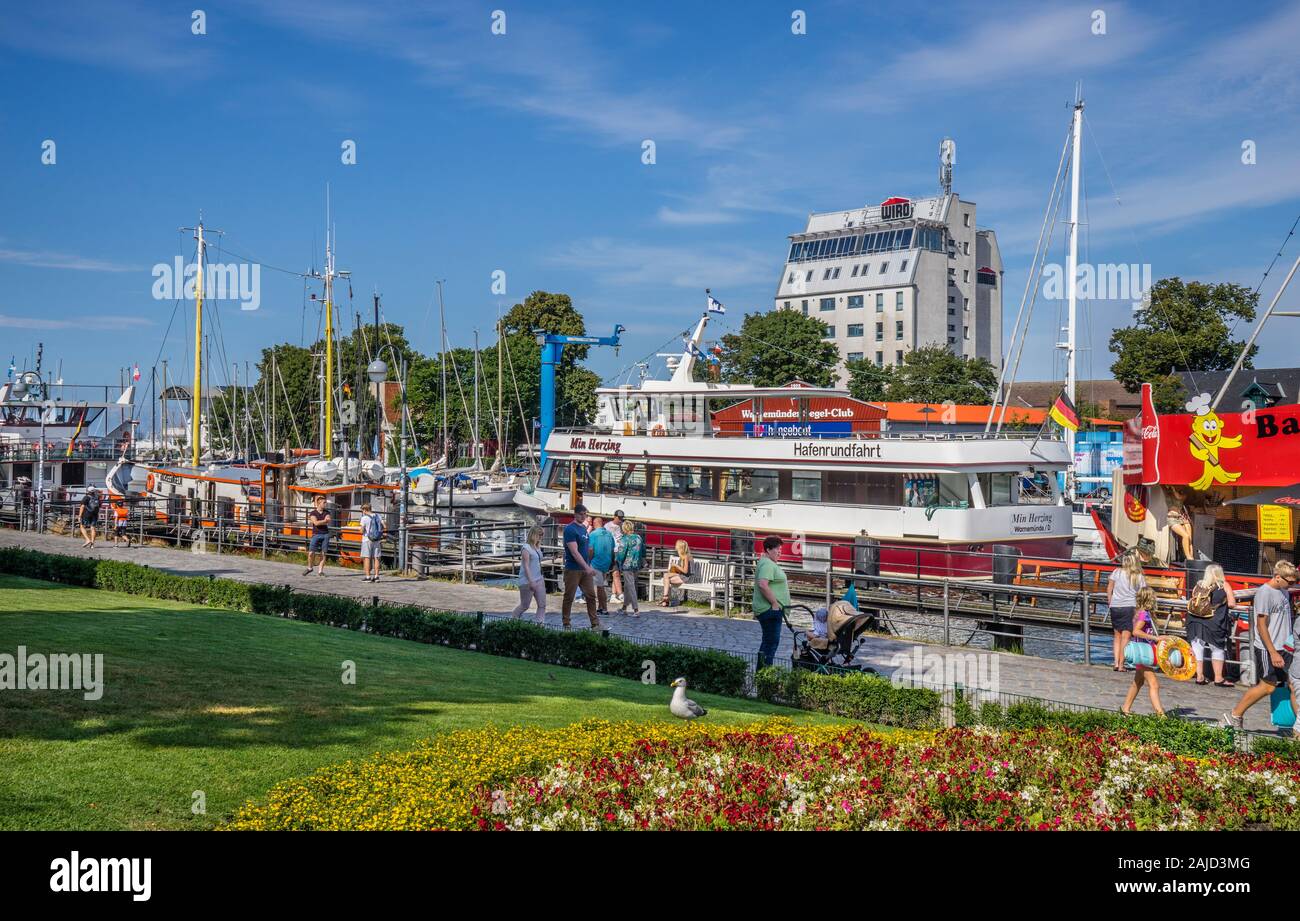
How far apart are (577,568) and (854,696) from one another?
21.1ft

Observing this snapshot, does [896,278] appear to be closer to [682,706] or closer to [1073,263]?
[1073,263]

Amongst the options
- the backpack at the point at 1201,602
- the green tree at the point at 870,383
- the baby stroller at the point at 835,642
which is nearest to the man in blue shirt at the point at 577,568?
the baby stroller at the point at 835,642

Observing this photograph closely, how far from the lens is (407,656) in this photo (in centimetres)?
1415

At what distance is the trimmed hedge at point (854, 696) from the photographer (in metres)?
12.1

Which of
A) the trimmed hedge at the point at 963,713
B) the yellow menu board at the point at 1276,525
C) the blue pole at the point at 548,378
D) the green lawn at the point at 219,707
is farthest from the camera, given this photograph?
the blue pole at the point at 548,378

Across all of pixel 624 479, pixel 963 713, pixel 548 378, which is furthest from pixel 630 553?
pixel 548 378

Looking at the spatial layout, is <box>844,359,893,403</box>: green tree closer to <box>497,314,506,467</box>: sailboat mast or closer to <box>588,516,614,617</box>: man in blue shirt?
<box>497,314,506,467</box>: sailboat mast

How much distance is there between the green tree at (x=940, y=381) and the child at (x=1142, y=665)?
222 feet

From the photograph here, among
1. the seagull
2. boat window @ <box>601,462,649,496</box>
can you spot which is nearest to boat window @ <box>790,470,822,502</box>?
boat window @ <box>601,462,649,496</box>

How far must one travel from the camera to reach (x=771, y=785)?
7992mm

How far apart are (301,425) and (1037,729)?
8708 cm

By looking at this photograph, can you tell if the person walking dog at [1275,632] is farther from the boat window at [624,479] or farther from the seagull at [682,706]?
the boat window at [624,479]
